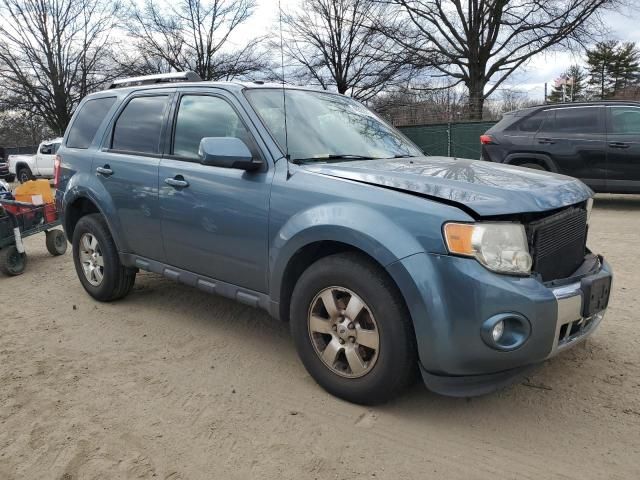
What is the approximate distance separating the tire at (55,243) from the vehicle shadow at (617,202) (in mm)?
8771

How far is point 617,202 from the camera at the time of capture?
1006cm

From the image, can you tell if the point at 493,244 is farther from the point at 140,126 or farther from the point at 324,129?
the point at 140,126

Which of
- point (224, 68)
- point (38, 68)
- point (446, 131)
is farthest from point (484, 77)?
point (38, 68)

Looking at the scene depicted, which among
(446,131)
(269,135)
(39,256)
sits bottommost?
(39,256)

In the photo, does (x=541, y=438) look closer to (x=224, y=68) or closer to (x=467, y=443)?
(x=467, y=443)

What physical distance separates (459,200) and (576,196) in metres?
0.88

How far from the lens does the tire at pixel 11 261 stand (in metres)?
6.30

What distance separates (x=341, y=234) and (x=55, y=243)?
5827mm

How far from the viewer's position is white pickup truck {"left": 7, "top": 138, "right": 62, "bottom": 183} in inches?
864

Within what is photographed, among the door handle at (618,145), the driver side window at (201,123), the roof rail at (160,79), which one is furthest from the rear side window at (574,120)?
the driver side window at (201,123)

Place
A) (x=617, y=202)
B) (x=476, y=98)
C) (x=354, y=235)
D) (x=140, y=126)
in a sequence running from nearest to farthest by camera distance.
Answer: (x=354, y=235) < (x=140, y=126) < (x=617, y=202) < (x=476, y=98)

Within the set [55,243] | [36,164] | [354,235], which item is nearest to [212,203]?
[354,235]

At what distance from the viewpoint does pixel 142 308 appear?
4879 millimetres

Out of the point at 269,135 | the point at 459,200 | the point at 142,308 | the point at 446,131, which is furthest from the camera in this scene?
the point at 446,131
